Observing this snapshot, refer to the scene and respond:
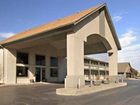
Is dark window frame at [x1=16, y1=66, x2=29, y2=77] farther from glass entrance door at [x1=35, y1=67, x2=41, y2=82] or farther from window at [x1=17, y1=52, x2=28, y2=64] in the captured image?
glass entrance door at [x1=35, y1=67, x2=41, y2=82]

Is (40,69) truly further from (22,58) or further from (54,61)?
(22,58)

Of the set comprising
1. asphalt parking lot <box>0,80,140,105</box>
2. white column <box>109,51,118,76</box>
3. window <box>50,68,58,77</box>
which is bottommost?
asphalt parking lot <box>0,80,140,105</box>

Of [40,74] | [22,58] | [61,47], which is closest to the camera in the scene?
[61,47]

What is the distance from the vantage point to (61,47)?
3378cm

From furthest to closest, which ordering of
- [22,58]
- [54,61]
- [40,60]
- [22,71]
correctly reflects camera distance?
[54,61] → [40,60] → [22,71] → [22,58]

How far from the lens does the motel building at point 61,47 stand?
2092 centimetres

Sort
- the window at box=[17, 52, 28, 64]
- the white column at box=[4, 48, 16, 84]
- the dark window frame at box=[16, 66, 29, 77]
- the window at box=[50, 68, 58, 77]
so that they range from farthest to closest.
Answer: the window at box=[50, 68, 58, 77] < the window at box=[17, 52, 28, 64] < the dark window frame at box=[16, 66, 29, 77] < the white column at box=[4, 48, 16, 84]

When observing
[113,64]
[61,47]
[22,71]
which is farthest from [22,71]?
[113,64]

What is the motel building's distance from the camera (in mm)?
20922

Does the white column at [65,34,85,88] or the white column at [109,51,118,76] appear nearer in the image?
the white column at [65,34,85,88]

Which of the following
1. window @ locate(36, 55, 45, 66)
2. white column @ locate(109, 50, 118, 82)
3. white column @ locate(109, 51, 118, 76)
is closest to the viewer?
white column @ locate(109, 50, 118, 82)

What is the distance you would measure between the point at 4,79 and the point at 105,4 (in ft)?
50.9

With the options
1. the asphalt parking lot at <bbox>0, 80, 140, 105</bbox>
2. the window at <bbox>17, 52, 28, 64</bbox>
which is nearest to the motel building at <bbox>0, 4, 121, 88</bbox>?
the window at <bbox>17, 52, 28, 64</bbox>

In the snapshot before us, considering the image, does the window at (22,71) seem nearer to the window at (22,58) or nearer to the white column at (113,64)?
the window at (22,58)
